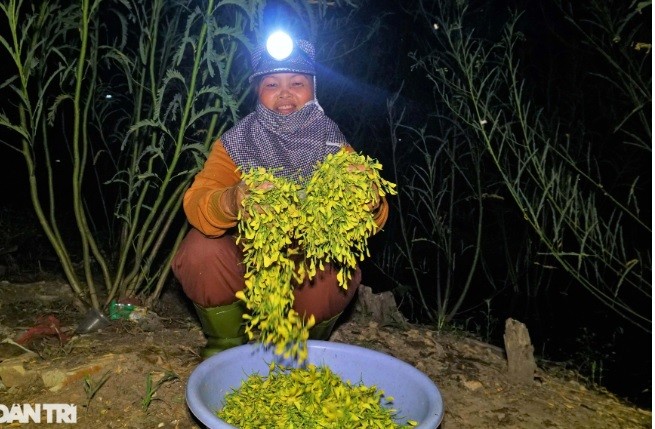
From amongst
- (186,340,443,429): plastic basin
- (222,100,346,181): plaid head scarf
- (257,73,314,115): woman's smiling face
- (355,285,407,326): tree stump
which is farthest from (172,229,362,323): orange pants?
(355,285,407,326): tree stump

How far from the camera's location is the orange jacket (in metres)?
1.98

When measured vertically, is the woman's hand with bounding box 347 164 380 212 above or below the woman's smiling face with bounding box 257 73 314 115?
below

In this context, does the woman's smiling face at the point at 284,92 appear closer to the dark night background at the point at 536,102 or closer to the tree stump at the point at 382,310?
the dark night background at the point at 536,102

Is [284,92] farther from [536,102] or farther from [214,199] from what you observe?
[536,102]

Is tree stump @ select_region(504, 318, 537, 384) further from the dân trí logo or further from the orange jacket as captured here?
the dân trí logo

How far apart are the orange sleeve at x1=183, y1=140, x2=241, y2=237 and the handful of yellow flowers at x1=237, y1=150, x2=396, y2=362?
251 mm

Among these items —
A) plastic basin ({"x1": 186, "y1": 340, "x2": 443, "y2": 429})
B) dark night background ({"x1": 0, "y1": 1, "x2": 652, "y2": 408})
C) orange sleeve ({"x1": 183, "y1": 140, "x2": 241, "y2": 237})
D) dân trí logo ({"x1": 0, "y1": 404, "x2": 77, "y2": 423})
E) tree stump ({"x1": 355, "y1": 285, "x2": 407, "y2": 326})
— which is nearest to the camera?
plastic basin ({"x1": 186, "y1": 340, "x2": 443, "y2": 429})

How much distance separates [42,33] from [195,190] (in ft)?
3.48

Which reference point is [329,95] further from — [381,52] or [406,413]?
[406,413]

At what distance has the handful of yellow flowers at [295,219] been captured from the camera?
1669 millimetres

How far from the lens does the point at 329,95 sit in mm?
4238

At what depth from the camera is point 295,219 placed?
1705 millimetres

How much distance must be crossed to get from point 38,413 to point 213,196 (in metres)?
0.95

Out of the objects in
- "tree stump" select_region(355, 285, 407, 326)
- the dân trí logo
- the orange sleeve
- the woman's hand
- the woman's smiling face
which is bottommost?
the dân trí logo
